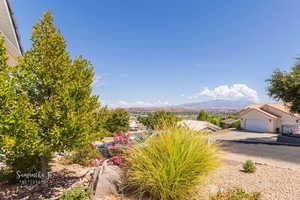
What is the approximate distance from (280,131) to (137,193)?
24.5 m

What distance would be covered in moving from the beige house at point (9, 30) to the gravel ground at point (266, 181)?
13.3 m

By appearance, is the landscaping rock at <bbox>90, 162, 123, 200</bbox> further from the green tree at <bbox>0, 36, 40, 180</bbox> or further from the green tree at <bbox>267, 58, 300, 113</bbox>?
the green tree at <bbox>267, 58, 300, 113</bbox>

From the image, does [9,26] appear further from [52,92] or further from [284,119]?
[284,119]

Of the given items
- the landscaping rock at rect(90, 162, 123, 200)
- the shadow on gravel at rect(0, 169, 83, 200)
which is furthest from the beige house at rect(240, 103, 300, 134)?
the shadow on gravel at rect(0, 169, 83, 200)

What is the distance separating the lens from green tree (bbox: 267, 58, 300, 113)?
13.7m

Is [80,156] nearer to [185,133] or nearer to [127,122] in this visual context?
[185,133]

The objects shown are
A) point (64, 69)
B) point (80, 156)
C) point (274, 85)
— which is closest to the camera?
point (64, 69)

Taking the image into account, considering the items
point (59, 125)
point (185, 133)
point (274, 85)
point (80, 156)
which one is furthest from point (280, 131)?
point (59, 125)

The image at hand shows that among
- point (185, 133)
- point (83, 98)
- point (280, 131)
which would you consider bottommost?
point (280, 131)

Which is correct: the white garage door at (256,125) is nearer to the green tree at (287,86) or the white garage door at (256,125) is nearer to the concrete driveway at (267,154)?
the green tree at (287,86)

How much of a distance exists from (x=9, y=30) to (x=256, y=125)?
95.3ft

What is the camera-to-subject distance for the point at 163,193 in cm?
315

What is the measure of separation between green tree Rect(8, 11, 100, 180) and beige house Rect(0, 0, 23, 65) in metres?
8.32

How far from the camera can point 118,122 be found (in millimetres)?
23094
